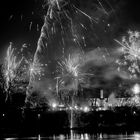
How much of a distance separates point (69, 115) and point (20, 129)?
734 inches

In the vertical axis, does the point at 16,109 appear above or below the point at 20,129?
above

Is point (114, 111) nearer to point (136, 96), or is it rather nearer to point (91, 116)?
point (91, 116)

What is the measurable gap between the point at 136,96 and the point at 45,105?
47.9 meters

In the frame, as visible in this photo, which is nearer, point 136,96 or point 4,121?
point 4,121

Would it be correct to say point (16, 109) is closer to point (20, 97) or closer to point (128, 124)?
point (20, 97)

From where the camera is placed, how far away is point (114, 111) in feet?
318

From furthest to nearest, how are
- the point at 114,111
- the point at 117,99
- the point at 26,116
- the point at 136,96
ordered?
the point at 117,99, the point at 136,96, the point at 114,111, the point at 26,116

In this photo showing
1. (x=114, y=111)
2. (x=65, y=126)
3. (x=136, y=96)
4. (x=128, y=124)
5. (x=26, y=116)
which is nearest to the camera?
(x=26, y=116)

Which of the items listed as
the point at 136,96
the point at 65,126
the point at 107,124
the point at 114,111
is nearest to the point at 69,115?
the point at 65,126

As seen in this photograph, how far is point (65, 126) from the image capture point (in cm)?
7894

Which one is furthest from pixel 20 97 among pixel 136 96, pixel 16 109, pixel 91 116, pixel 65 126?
pixel 136 96

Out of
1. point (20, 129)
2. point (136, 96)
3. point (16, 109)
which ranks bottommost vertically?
point (20, 129)

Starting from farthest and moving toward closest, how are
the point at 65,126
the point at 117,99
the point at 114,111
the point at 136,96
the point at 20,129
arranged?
1. the point at 117,99
2. the point at 136,96
3. the point at 114,111
4. the point at 65,126
5. the point at 20,129

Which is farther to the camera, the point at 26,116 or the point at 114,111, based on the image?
the point at 114,111
